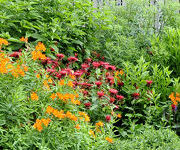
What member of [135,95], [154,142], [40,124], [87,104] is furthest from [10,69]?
[135,95]

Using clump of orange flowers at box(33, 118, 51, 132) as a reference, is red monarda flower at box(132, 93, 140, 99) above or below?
below

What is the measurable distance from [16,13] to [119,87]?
1.80 meters

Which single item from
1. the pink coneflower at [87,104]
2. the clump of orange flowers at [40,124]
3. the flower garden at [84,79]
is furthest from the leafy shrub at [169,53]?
the clump of orange flowers at [40,124]

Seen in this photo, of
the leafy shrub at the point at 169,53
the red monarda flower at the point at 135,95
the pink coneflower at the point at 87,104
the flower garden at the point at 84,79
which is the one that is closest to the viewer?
the flower garden at the point at 84,79

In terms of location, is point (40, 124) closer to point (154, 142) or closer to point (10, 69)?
point (10, 69)

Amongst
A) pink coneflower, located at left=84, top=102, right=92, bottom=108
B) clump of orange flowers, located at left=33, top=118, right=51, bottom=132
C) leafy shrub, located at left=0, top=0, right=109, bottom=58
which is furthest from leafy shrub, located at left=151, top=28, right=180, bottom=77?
clump of orange flowers, located at left=33, top=118, right=51, bottom=132

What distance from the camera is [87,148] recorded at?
9.07ft

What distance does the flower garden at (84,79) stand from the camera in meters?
2.57

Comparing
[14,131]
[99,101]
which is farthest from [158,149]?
[14,131]

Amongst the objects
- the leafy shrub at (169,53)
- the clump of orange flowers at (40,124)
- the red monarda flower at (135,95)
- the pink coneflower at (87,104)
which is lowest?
the red monarda flower at (135,95)

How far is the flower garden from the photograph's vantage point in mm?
2568

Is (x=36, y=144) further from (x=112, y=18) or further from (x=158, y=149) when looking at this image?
(x=112, y=18)

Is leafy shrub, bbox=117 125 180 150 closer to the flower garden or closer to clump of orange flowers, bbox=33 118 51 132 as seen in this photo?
the flower garden

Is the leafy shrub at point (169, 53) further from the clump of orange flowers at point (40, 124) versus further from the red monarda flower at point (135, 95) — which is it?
the clump of orange flowers at point (40, 124)
